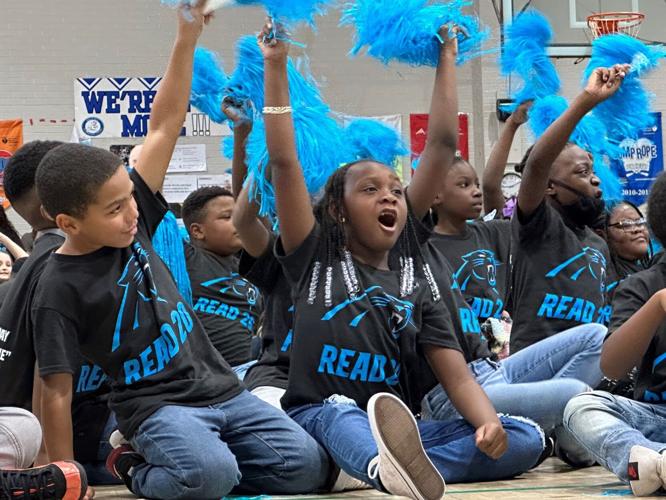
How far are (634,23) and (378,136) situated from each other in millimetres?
4974

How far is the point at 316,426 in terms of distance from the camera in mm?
2576

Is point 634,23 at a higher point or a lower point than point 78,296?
higher

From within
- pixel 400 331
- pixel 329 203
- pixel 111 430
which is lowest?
pixel 111 430

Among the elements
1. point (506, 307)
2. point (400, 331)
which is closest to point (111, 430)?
point (400, 331)

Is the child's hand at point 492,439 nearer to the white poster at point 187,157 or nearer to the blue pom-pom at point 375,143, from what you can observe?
the blue pom-pom at point 375,143

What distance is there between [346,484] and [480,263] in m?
1.07

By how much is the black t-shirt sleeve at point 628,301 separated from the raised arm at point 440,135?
0.57 meters

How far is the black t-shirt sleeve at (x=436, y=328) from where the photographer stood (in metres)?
2.62

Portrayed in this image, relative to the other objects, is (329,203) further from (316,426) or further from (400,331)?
(316,426)

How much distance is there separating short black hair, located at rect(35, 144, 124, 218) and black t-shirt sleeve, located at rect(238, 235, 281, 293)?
682 mm

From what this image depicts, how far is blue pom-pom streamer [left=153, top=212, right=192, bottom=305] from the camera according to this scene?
3.33 metres

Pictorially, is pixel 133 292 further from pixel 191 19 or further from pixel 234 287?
pixel 234 287

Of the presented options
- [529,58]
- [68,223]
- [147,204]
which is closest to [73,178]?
[68,223]

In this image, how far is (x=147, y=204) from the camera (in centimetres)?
256
